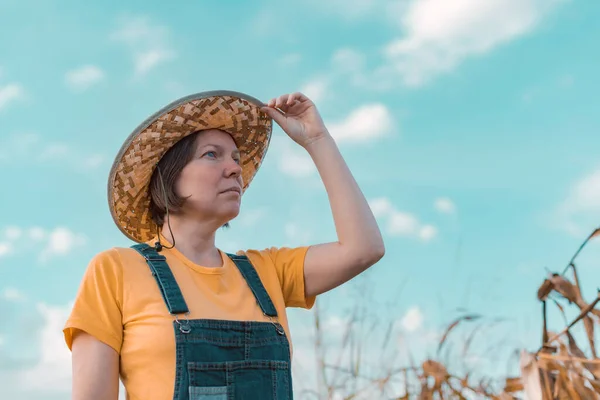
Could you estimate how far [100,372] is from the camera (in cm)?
A: 228

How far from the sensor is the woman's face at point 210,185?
2.59 meters

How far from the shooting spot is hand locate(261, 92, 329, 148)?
290 cm

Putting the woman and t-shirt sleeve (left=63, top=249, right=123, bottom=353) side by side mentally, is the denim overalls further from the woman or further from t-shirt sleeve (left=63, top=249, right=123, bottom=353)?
t-shirt sleeve (left=63, top=249, right=123, bottom=353)

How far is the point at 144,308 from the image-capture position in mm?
2377

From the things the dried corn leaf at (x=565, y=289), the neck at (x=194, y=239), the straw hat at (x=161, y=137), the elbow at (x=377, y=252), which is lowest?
the dried corn leaf at (x=565, y=289)

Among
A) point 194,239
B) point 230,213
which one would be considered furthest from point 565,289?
point 194,239

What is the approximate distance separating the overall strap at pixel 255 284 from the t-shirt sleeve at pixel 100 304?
0.47m

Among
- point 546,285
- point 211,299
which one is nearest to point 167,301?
point 211,299

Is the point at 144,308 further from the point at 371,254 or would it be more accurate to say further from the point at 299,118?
the point at 299,118

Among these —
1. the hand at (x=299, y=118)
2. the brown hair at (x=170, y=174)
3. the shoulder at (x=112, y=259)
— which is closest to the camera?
the shoulder at (x=112, y=259)

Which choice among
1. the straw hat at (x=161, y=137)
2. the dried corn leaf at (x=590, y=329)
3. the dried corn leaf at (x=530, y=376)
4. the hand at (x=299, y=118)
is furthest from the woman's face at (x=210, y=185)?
the dried corn leaf at (x=590, y=329)

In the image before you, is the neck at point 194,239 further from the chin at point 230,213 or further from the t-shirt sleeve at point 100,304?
the t-shirt sleeve at point 100,304

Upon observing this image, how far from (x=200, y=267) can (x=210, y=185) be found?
0.29 m

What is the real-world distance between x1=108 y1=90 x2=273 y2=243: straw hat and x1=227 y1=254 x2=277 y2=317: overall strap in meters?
0.46
